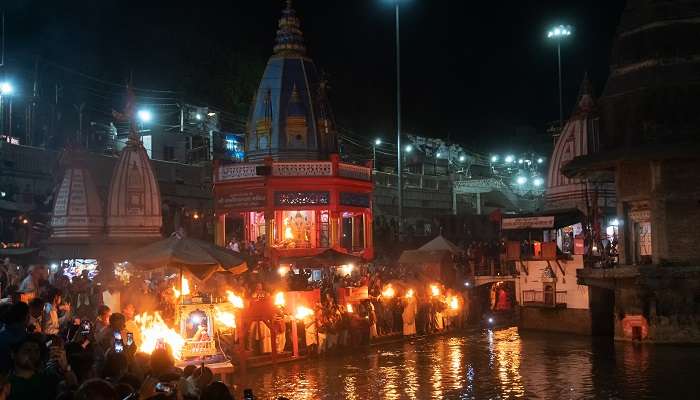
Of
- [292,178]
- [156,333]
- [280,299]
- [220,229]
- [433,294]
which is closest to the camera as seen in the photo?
[156,333]

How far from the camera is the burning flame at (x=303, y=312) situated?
2112cm

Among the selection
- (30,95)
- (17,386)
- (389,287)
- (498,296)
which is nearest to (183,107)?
(30,95)

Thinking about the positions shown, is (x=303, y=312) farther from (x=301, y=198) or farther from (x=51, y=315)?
(x=301, y=198)

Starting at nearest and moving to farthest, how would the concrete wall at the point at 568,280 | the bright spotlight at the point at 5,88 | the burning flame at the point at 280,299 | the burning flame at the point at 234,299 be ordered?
the burning flame at the point at 234,299
the burning flame at the point at 280,299
the concrete wall at the point at 568,280
the bright spotlight at the point at 5,88

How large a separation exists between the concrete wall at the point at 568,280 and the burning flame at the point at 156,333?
55.9 ft

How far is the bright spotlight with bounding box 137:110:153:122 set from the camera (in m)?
45.7

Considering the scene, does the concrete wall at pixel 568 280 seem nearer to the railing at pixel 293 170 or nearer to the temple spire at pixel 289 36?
the railing at pixel 293 170

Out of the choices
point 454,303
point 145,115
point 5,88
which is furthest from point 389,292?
point 145,115

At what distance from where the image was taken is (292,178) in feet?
115

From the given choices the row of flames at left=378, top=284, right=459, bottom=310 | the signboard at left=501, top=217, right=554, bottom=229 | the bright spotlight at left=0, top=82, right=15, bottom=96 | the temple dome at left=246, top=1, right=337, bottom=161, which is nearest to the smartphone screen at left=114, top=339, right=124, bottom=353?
the row of flames at left=378, top=284, right=459, bottom=310

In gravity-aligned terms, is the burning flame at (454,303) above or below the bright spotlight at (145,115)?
below

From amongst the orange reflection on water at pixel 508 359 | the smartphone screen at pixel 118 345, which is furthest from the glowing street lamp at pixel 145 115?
the smartphone screen at pixel 118 345

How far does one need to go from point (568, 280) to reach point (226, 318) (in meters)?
14.9

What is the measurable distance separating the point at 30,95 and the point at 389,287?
23381mm
